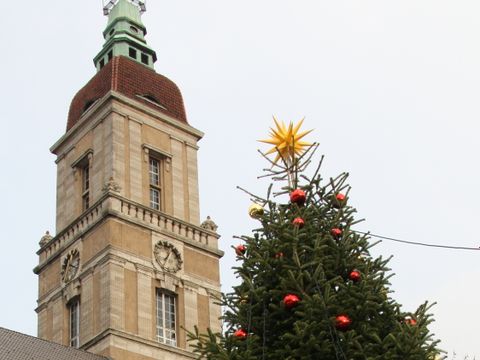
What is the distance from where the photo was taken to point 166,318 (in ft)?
118

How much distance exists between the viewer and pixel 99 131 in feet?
129

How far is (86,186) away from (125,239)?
4.86 m

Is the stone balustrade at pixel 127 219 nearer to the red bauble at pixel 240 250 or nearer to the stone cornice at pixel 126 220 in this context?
the stone cornice at pixel 126 220

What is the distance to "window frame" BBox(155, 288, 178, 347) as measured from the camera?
1398 inches

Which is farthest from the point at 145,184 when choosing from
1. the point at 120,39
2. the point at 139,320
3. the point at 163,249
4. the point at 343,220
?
the point at 343,220

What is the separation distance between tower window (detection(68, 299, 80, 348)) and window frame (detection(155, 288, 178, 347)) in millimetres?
2906

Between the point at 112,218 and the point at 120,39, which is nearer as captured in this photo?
the point at 112,218

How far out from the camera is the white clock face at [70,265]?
3694 cm

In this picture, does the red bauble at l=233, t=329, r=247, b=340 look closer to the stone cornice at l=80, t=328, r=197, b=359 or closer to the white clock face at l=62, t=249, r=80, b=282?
the stone cornice at l=80, t=328, r=197, b=359

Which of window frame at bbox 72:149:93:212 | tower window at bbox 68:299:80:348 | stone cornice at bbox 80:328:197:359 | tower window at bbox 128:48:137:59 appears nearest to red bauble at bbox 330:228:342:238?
stone cornice at bbox 80:328:197:359

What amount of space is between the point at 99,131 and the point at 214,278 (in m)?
7.49

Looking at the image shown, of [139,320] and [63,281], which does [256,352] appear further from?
[63,281]

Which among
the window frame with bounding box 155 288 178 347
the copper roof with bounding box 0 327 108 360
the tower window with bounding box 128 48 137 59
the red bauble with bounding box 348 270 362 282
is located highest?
the tower window with bounding box 128 48 137 59

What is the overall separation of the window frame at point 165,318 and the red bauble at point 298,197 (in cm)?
1986
